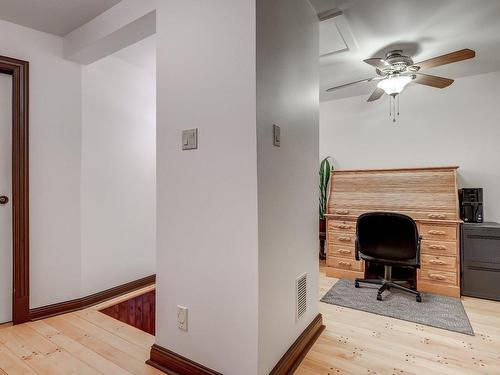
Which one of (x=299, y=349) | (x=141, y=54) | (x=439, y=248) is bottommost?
(x=299, y=349)

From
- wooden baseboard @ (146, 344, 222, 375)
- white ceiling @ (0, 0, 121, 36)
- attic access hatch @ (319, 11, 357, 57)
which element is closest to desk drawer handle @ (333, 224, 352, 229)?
attic access hatch @ (319, 11, 357, 57)

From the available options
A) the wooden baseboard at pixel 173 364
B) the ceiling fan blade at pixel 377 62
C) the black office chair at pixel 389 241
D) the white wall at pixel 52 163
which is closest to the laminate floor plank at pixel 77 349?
the wooden baseboard at pixel 173 364

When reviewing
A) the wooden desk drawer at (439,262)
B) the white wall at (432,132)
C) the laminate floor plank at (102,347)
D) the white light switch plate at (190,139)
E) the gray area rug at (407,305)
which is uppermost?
the white wall at (432,132)

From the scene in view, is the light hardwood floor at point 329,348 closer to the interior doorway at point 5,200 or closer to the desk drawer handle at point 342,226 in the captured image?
the interior doorway at point 5,200

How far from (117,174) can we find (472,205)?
12.4 feet

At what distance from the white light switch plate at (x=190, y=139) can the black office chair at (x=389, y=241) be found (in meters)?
2.02

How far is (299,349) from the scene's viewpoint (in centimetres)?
179

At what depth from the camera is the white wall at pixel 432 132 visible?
3.36 metres

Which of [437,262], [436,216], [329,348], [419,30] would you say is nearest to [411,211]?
[436,216]

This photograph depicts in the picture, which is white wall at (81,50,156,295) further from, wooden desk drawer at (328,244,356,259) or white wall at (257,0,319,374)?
wooden desk drawer at (328,244,356,259)

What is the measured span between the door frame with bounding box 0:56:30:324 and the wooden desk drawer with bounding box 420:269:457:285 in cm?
369

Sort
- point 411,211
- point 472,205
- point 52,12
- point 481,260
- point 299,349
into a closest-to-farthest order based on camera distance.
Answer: point 299,349 → point 52,12 → point 481,260 → point 472,205 → point 411,211

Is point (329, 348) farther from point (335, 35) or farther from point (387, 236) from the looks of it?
point (335, 35)

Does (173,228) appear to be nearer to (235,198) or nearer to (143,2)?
(235,198)
